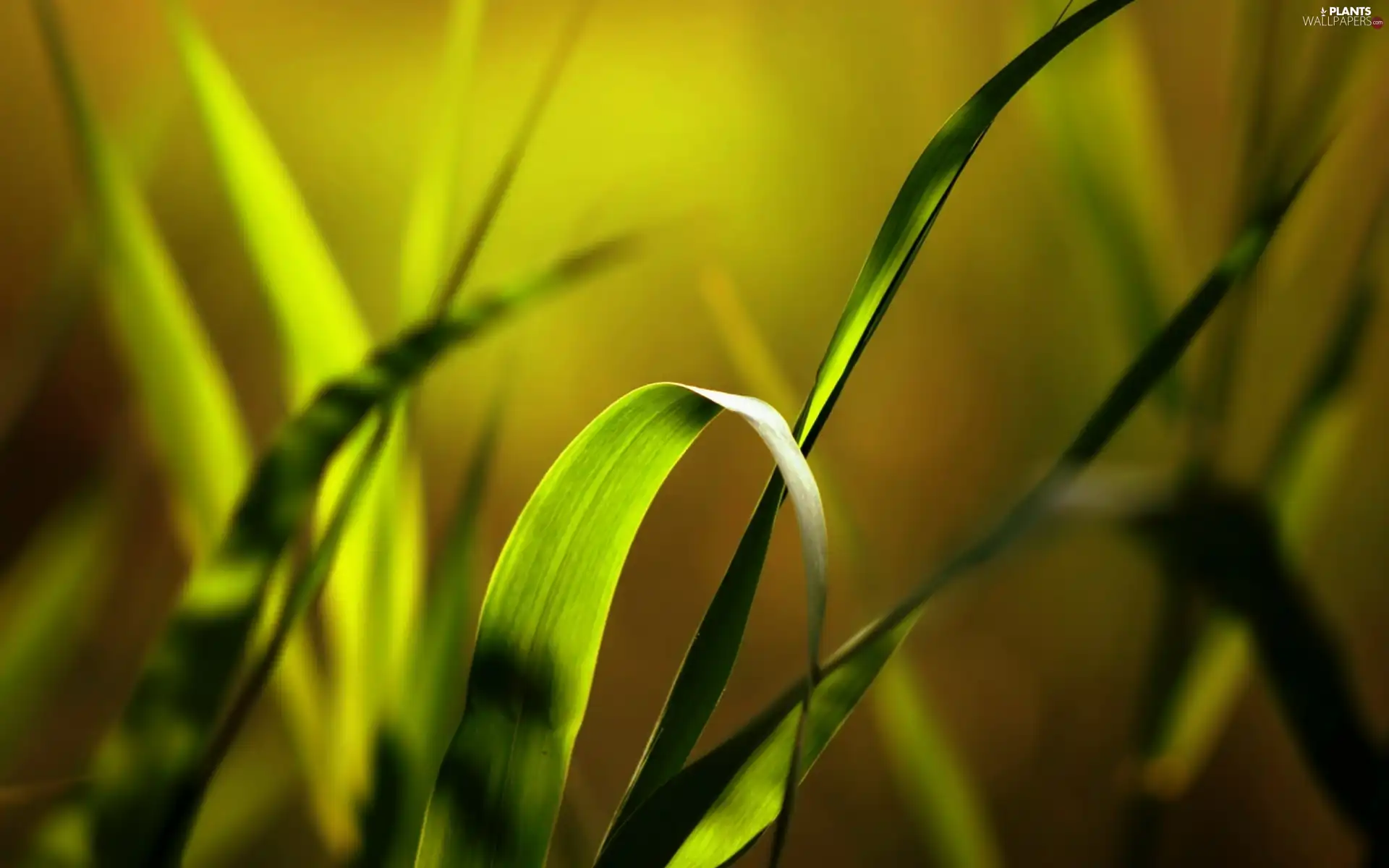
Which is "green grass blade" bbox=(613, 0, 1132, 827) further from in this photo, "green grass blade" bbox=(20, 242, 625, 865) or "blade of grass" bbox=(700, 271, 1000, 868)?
"blade of grass" bbox=(700, 271, 1000, 868)

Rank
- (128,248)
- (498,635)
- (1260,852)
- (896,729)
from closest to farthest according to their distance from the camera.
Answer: (498,635)
(128,248)
(896,729)
(1260,852)

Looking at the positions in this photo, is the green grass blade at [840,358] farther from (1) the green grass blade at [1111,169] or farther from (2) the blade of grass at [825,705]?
(1) the green grass blade at [1111,169]

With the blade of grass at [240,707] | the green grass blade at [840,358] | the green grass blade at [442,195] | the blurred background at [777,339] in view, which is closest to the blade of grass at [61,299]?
the blurred background at [777,339]

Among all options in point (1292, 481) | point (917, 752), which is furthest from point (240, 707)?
point (1292, 481)

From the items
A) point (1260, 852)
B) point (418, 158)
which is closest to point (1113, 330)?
point (1260, 852)

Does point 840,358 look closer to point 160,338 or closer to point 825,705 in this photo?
point 825,705

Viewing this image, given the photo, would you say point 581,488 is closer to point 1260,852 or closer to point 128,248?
point 128,248
